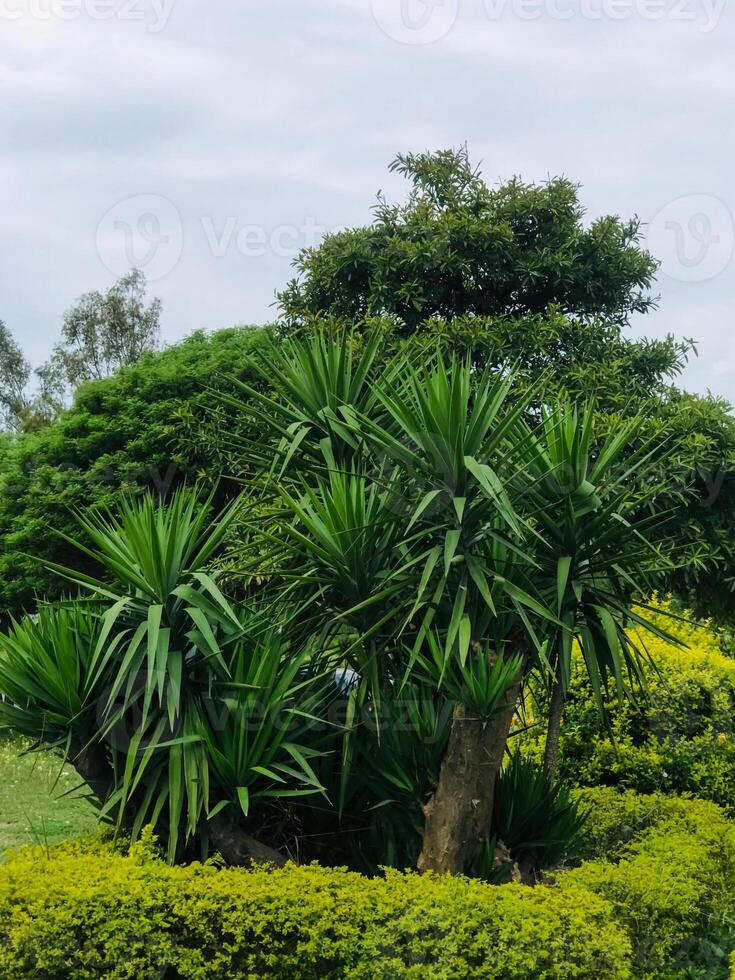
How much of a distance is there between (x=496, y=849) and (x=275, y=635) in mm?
1963

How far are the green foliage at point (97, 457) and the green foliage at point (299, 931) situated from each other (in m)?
11.8

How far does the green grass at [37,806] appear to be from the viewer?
434 inches

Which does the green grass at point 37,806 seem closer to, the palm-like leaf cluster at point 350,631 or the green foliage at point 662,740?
the palm-like leaf cluster at point 350,631

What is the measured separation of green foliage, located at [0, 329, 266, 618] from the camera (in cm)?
1841

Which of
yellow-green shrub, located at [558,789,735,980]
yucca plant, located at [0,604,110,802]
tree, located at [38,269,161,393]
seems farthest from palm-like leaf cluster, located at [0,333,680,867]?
tree, located at [38,269,161,393]

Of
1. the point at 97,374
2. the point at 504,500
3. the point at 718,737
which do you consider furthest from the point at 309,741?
the point at 97,374

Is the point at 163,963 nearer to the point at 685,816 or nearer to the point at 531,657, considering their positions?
the point at 531,657

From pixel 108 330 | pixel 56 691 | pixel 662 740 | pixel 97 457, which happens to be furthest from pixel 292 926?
pixel 108 330

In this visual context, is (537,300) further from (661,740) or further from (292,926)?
(292,926)

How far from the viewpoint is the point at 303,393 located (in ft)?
25.5

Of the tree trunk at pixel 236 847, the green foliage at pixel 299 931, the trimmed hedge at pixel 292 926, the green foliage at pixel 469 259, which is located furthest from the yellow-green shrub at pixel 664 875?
the green foliage at pixel 469 259

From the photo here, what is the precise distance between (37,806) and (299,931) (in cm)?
754

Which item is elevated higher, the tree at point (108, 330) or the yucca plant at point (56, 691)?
the tree at point (108, 330)

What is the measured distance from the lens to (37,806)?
1265 centimetres
